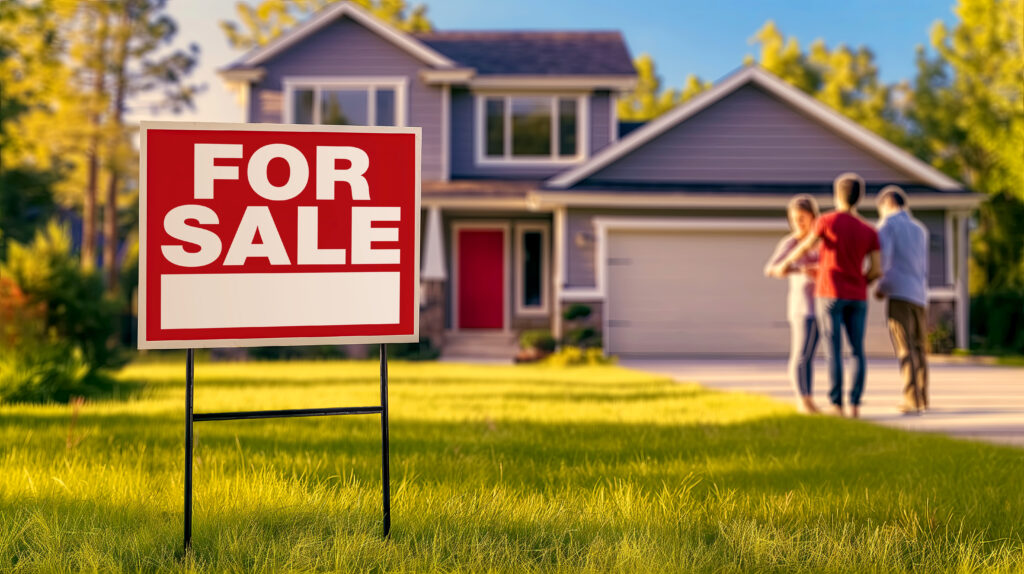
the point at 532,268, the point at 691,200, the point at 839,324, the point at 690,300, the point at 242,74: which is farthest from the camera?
the point at 532,268

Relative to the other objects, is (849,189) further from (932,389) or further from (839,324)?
(932,389)

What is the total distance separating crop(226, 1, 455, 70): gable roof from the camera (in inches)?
791

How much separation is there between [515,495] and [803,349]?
4.63 meters

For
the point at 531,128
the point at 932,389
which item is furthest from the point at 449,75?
the point at 932,389

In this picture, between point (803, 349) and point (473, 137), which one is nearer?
point (803, 349)

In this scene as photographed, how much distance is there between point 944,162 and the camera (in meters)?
29.9

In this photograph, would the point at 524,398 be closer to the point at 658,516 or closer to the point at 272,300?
the point at 658,516

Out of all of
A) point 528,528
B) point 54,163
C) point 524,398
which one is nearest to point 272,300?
point 528,528

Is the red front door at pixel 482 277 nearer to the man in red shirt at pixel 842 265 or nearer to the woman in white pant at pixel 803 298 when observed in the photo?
the woman in white pant at pixel 803 298

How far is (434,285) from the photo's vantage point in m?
18.8

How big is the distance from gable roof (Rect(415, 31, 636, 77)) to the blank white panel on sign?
57.6 feet

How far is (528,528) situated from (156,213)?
198 centimetres

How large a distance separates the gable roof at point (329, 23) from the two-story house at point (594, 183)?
0.05 meters

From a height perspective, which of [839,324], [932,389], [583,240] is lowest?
[932,389]
